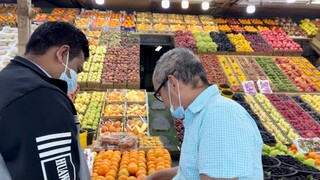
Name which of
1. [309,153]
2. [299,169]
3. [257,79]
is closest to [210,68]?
[257,79]

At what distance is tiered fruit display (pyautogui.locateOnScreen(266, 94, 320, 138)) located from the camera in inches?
221

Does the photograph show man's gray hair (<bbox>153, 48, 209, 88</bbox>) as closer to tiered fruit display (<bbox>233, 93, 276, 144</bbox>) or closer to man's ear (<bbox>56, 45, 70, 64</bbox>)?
man's ear (<bbox>56, 45, 70, 64</bbox>)

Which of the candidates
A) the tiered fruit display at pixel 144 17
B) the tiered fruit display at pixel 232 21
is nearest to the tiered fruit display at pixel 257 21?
the tiered fruit display at pixel 232 21

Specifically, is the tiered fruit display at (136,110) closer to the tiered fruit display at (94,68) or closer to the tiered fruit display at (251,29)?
the tiered fruit display at (94,68)

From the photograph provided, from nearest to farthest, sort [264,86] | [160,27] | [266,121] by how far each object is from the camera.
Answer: [266,121] < [264,86] < [160,27]

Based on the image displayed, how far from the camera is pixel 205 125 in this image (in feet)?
5.42

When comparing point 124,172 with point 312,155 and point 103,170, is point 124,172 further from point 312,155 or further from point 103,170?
Result: point 312,155

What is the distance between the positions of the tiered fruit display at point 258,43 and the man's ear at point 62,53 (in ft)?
25.6

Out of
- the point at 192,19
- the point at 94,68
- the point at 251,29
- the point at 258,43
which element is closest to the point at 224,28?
the point at 251,29

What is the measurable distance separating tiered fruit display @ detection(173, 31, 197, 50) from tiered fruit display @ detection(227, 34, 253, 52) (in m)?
1.08

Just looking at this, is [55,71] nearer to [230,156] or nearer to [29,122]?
[29,122]

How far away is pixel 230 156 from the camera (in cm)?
154

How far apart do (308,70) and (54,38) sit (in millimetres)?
7774

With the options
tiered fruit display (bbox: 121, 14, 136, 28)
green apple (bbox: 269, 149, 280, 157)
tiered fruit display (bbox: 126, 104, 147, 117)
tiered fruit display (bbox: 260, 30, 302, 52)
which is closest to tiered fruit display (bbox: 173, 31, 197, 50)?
tiered fruit display (bbox: 121, 14, 136, 28)
